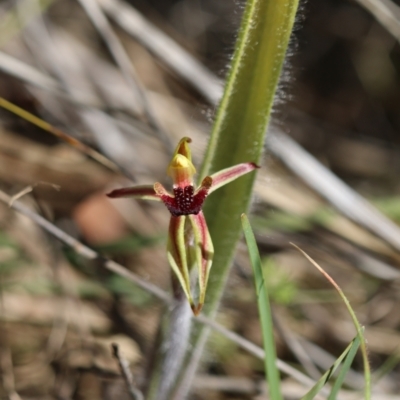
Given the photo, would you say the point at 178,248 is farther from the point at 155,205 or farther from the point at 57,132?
→ the point at 155,205

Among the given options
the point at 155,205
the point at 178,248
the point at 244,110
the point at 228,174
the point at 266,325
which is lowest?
the point at 155,205

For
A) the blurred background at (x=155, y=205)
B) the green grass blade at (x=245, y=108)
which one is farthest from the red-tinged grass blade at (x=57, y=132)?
the green grass blade at (x=245, y=108)

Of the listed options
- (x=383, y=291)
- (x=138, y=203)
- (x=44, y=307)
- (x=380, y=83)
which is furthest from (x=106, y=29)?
(x=380, y=83)

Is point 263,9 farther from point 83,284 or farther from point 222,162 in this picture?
point 83,284

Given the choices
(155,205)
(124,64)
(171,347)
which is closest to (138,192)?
(171,347)

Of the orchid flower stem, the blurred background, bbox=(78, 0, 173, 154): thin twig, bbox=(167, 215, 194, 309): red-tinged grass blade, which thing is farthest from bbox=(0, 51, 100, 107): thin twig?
bbox=(167, 215, 194, 309): red-tinged grass blade

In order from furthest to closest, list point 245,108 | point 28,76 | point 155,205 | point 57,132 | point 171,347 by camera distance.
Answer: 1. point 155,205
2. point 28,76
3. point 57,132
4. point 171,347
5. point 245,108

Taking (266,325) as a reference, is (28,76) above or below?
above

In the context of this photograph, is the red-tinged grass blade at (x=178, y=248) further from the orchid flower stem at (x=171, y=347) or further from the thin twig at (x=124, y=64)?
the thin twig at (x=124, y=64)
